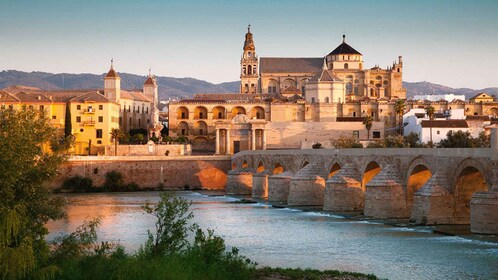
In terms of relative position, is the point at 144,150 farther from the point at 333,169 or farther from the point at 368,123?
the point at 333,169

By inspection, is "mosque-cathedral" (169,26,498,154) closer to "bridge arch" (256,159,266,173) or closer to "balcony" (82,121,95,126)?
"balcony" (82,121,95,126)

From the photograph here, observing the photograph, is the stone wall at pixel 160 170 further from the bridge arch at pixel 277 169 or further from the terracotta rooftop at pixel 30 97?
→ the bridge arch at pixel 277 169

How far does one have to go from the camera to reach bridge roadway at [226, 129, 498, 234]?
3784 cm

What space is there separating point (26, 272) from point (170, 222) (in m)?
6.86

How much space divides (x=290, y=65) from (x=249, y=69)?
936 cm

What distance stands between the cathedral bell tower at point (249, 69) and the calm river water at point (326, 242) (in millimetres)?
84535

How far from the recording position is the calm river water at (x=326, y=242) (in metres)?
32.3

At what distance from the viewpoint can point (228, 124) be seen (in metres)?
101

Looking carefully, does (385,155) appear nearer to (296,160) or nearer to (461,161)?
(461,161)

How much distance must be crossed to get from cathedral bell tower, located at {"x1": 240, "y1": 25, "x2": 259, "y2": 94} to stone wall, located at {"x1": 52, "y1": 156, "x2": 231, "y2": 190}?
52.3 meters

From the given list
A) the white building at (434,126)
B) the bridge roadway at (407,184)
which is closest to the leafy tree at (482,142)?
the white building at (434,126)

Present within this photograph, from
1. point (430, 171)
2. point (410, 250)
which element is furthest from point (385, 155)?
point (410, 250)

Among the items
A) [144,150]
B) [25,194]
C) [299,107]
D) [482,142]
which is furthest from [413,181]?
[299,107]

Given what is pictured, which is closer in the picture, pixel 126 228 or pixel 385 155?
pixel 126 228
